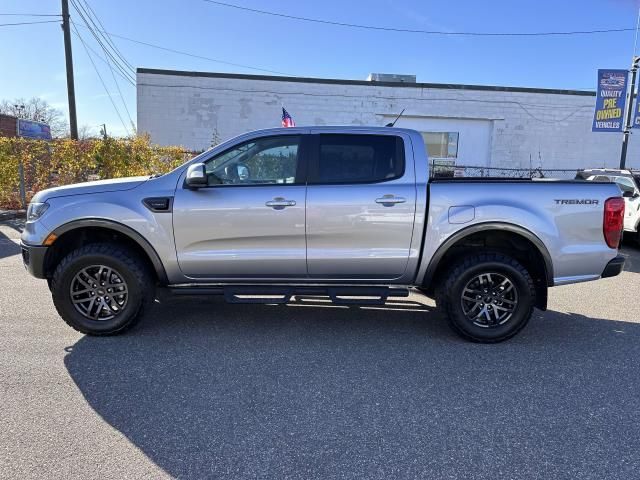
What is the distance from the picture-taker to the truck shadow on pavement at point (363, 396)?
2.51 metres

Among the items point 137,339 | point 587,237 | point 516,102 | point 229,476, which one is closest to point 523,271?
point 587,237

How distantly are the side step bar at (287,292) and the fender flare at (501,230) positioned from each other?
0.46m

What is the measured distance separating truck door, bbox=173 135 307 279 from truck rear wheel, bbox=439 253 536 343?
4.65ft

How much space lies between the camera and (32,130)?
16.0 meters

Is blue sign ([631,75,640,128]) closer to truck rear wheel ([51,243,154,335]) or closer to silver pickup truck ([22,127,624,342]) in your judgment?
silver pickup truck ([22,127,624,342])

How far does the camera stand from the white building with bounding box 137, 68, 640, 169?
57.6 feet

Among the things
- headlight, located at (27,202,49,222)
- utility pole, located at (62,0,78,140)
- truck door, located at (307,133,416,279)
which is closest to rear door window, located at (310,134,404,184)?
truck door, located at (307,133,416,279)

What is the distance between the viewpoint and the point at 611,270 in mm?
4145

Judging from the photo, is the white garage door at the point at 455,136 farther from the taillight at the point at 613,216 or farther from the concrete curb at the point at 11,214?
the taillight at the point at 613,216

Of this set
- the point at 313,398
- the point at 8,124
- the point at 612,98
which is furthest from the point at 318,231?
the point at 8,124

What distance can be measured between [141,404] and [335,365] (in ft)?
4.88

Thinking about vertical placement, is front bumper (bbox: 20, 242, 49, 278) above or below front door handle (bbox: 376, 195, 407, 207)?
below

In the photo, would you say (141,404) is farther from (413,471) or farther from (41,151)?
(41,151)

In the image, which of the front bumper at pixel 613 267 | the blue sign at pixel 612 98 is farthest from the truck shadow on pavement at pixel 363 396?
the blue sign at pixel 612 98
